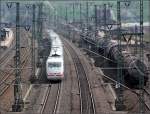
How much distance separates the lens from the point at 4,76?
39.1 m

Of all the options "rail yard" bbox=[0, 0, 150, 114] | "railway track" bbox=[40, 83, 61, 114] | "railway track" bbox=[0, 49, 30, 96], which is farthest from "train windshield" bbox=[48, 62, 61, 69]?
"railway track" bbox=[0, 49, 30, 96]

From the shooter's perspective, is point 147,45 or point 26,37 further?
point 147,45

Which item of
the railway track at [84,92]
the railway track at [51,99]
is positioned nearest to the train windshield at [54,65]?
the railway track at [51,99]

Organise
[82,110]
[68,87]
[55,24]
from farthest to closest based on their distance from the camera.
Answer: [55,24] → [68,87] → [82,110]

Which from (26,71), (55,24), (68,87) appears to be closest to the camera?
(68,87)

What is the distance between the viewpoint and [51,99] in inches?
1236

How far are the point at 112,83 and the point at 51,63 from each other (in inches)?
216

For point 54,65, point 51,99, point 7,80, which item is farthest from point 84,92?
point 7,80

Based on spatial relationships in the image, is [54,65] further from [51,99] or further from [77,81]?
[51,99]

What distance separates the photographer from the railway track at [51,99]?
27872 mm

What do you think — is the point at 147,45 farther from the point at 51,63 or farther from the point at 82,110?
the point at 82,110

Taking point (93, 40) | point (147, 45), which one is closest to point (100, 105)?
point (93, 40)

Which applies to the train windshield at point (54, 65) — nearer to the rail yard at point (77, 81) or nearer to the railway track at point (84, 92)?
the rail yard at point (77, 81)

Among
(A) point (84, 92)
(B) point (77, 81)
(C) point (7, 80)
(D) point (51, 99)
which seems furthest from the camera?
(B) point (77, 81)
